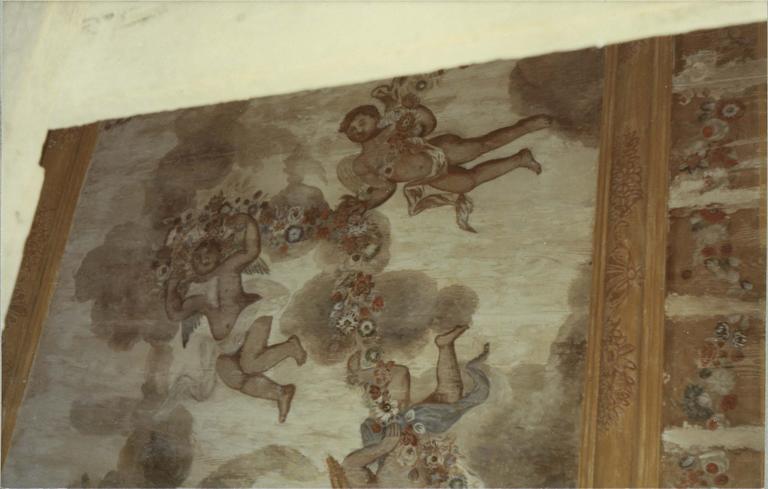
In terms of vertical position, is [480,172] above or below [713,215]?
above

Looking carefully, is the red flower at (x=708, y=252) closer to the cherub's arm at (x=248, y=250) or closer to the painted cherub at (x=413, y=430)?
the painted cherub at (x=413, y=430)

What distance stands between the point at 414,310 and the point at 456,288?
0.84 feet

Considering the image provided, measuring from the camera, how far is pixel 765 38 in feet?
15.3

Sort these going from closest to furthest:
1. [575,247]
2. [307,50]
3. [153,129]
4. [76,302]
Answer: [307,50], [575,247], [76,302], [153,129]

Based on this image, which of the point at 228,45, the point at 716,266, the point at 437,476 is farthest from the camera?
the point at 437,476

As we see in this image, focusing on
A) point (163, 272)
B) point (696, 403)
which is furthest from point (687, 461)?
point (163, 272)

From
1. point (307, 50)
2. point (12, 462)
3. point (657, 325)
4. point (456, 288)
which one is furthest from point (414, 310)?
point (307, 50)

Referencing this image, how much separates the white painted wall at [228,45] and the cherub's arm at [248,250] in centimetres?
345

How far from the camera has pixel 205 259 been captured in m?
5.64

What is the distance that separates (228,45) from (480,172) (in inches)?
132

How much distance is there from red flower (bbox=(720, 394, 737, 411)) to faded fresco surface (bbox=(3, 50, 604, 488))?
66 centimetres

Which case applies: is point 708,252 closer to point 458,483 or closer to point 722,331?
point 722,331

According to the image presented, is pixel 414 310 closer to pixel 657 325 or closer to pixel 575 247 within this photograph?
pixel 575 247

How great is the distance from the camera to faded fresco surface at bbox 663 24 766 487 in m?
4.06
